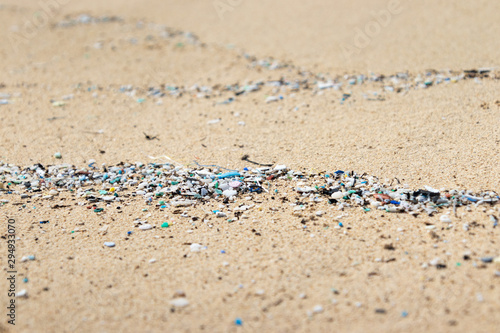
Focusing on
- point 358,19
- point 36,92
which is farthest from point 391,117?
point 36,92

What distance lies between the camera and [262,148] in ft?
15.9

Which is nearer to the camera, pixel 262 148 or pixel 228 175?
pixel 228 175

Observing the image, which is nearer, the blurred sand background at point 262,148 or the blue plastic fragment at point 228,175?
the blurred sand background at point 262,148

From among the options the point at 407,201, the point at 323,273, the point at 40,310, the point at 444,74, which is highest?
the point at 444,74

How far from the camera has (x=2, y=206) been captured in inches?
160

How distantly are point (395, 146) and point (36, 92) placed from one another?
5232 millimetres

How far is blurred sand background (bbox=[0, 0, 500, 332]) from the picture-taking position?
281 cm

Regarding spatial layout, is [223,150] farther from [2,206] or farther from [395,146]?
[2,206]

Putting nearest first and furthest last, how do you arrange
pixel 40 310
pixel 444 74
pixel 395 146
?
pixel 40 310 < pixel 395 146 < pixel 444 74

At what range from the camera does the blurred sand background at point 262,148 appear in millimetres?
2814

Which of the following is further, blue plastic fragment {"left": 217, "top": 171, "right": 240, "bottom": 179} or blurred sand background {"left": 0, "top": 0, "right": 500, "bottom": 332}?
blue plastic fragment {"left": 217, "top": 171, "right": 240, "bottom": 179}

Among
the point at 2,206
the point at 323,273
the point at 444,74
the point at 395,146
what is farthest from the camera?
the point at 444,74

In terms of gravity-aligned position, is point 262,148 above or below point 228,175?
above

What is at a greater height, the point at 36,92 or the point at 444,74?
the point at 444,74
